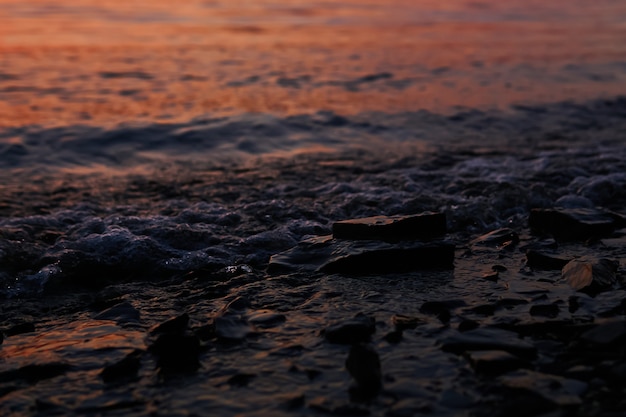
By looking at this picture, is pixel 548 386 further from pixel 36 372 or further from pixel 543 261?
pixel 36 372

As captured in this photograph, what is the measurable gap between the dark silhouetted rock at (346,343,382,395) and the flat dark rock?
1.36 metres

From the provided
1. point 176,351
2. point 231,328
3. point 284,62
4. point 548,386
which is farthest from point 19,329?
point 284,62

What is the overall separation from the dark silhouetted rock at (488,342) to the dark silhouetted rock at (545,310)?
331mm

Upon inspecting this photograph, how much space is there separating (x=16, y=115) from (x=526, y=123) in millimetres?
7833

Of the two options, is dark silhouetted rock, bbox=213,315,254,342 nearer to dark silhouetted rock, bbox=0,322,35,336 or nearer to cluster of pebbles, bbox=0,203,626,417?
cluster of pebbles, bbox=0,203,626,417

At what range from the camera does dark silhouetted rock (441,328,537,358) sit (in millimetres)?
3494

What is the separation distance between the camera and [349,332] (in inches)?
147

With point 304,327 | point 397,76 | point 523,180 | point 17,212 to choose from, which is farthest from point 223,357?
point 397,76

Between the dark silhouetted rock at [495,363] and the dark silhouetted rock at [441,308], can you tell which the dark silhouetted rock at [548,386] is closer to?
the dark silhouetted rock at [495,363]

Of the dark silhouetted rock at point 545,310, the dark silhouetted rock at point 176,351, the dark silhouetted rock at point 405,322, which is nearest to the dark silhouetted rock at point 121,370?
the dark silhouetted rock at point 176,351

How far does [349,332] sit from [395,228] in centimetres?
144

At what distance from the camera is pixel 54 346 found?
12.8ft

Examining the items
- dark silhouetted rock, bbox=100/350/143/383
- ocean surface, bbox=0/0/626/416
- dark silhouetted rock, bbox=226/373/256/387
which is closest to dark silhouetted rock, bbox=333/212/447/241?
ocean surface, bbox=0/0/626/416

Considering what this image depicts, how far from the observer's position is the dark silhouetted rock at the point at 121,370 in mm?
3440
